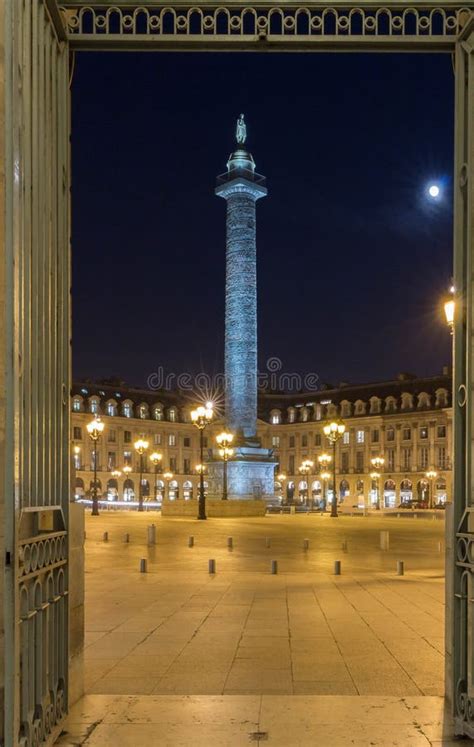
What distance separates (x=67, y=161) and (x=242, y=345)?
57.2 metres

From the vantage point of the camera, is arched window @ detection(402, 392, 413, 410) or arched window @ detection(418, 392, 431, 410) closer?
arched window @ detection(418, 392, 431, 410)

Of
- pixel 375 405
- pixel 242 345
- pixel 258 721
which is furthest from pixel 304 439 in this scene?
pixel 258 721

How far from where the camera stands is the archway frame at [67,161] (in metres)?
5.83

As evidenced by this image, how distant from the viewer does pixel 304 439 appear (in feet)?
411

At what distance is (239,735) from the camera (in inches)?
287

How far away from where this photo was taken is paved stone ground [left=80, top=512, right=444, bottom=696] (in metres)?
9.34

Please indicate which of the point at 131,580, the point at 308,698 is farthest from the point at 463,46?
the point at 131,580

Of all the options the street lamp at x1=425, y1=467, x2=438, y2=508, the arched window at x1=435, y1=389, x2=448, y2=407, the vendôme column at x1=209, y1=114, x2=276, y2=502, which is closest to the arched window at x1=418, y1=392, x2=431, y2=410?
the arched window at x1=435, y1=389, x2=448, y2=407

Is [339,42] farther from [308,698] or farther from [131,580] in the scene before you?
[131,580]

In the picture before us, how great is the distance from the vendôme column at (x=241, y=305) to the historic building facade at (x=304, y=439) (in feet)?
118

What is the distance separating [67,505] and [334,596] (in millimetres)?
10056

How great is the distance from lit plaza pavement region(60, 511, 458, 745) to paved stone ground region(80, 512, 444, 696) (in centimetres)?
3

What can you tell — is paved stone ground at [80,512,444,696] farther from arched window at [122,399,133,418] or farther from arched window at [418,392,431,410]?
arched window at [122,399,133,418]

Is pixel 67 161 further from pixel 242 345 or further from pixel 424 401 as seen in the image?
pixel 424 401
